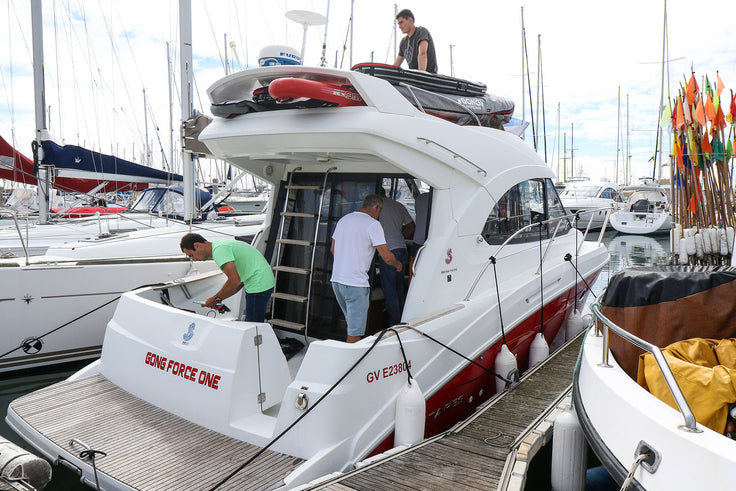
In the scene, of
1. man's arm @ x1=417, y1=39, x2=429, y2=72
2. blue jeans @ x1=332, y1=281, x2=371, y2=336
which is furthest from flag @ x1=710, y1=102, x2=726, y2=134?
blue jeans @ x1=332, y1=281, x2=371, y2=336

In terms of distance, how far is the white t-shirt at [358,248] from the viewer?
14.2 feet

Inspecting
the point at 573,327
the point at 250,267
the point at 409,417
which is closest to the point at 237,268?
the point at 250,267

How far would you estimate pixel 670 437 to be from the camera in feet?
7.37

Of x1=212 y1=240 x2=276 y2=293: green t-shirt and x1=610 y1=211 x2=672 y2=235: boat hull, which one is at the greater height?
x1=212 y1=240 x2=276 y2=293: green t-shirt

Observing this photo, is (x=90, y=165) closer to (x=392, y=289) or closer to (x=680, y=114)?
(x=392, y=289)

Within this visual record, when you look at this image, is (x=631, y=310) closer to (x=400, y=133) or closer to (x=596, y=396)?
(x=596, y=396)

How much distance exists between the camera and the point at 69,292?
695cm

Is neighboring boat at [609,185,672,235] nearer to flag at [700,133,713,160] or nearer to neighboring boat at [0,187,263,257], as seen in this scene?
flag at [700,133,713,160]

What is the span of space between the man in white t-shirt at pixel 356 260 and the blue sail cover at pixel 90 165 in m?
7.57

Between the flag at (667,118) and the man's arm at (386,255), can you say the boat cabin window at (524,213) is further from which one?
the flag at (667,118)

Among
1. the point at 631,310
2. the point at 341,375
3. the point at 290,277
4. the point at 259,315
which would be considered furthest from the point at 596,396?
the point at 290,277

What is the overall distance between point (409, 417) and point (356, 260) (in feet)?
4.24

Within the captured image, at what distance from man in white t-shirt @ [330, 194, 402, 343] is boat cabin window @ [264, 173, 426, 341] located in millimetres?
677

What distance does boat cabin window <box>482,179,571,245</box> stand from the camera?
5016 millimetres
